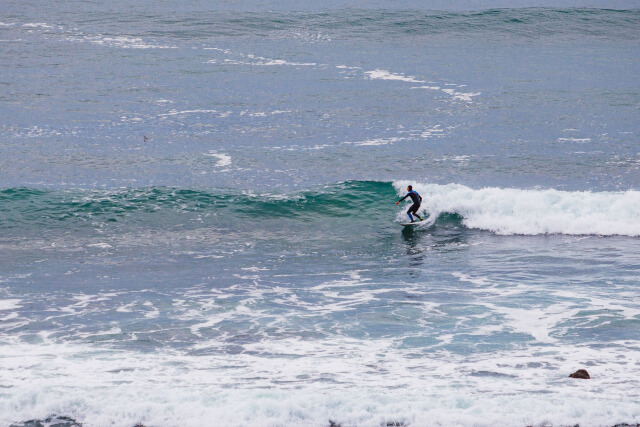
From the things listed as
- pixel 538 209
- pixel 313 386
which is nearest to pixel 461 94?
pixel 538 209

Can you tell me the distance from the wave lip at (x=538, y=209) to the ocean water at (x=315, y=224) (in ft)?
0.29

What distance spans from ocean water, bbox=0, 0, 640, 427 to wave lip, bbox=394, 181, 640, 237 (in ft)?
0.29

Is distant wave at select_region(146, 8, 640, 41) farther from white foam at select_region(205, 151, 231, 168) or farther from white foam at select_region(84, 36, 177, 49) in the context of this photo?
white foam at select_region(205, 151, 231, 168)

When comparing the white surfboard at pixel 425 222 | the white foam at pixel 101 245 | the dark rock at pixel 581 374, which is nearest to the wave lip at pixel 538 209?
the white surfboard at pixel 425 222

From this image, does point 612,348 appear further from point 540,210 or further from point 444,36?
point 444,36

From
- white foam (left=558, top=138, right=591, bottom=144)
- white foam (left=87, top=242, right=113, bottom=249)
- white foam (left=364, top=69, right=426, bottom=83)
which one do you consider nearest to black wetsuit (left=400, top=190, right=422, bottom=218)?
white foam (left=87, top=242, right=113, bottom=249)

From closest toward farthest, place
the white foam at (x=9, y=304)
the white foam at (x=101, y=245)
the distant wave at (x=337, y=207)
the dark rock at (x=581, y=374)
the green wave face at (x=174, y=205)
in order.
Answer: the dark rock at (x=581, y=374) → the white foam at (x=9, y=304) → the white foam at (x=101, y=245) → the distant wave at (x=337, y=207) → the green wave face at (x=174, y=205)

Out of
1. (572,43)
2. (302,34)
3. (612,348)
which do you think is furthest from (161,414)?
(572,43)

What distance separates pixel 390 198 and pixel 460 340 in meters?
11.3

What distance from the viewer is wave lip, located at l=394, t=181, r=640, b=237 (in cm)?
2152

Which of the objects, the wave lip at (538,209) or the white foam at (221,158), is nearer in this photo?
the wave lip at (538,209)

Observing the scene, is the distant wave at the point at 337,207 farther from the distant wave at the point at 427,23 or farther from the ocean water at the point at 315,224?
the distant wave at the point at 427,23

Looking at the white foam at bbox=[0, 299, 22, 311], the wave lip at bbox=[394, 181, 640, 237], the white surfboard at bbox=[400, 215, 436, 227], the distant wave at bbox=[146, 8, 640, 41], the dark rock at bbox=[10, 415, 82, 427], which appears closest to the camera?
the dark rock at bbox=[10, 415, 82, 427]

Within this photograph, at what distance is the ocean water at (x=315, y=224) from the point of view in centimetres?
1159
